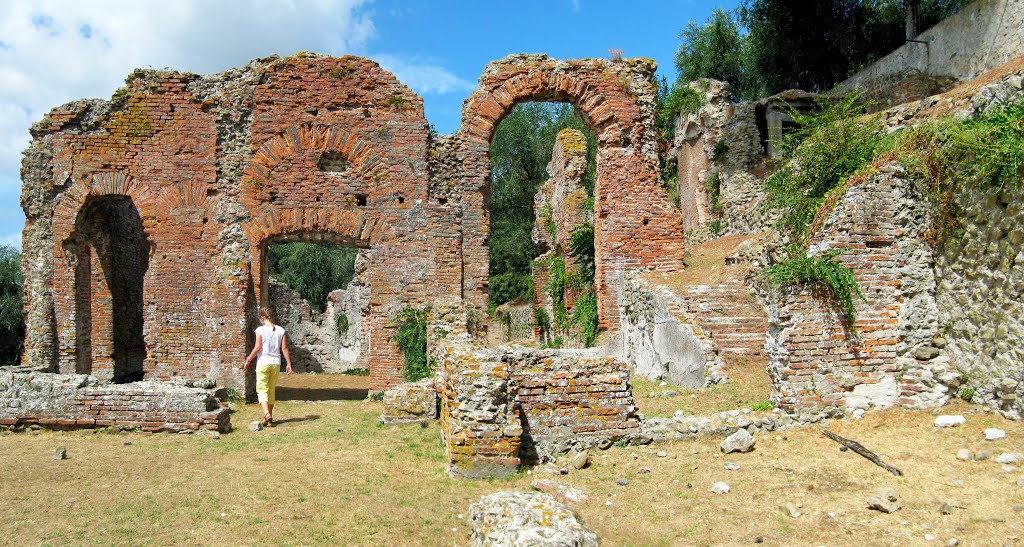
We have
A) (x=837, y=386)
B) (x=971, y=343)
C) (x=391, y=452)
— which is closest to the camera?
(x=971, y=343)

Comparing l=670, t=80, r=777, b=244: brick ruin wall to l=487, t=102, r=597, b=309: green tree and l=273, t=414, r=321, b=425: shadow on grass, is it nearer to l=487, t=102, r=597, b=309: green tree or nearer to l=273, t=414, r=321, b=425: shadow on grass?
l=487, t=102, r=597, b=309: green tree

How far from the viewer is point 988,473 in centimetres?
498

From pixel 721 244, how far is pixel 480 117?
8.03m

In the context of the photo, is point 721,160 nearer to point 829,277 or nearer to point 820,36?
point 820,36

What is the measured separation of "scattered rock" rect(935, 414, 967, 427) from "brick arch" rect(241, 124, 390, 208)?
9377 mm

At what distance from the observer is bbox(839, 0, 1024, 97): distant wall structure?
679 inches

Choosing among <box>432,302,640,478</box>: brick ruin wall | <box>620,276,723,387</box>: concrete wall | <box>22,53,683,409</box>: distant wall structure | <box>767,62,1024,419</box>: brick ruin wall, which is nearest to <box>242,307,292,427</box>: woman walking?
<box>22,53,683,409</box>: distant wall structure

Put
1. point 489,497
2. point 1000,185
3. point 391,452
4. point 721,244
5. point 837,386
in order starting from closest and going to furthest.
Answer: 1. point 489,497
2. point 1000,185
3. point 837,386
4. point 391,452
5. point 721,244

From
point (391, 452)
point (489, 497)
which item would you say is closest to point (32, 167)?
point (391, 452)

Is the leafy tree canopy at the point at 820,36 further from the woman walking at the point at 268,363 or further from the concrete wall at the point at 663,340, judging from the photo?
the woman walking at the point at 268,363

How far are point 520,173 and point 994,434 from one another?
3281 cm

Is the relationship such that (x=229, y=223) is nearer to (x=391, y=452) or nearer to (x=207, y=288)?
(x=207, y=288)

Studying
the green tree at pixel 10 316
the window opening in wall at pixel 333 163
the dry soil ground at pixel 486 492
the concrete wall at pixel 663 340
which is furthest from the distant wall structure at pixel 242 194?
the green tree at pixel 10 316

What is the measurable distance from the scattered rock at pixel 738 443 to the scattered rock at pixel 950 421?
1.64 meters
